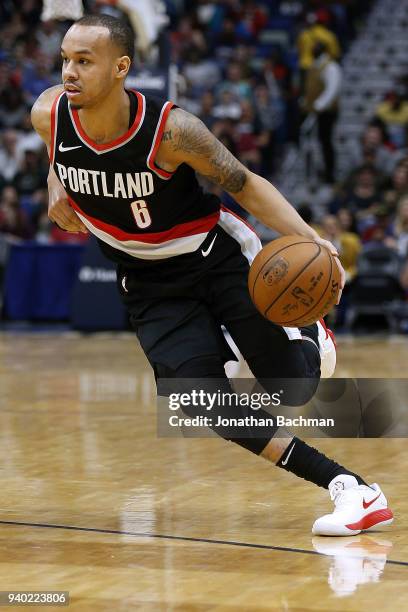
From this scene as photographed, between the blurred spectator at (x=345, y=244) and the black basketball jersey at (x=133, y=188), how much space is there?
9.12 metres

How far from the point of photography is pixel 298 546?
4395 millimetres

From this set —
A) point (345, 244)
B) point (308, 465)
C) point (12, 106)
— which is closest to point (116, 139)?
point (308, 465)

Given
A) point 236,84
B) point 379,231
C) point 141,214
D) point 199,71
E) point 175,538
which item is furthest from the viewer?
point 199,71

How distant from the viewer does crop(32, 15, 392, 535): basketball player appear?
461 centimetres

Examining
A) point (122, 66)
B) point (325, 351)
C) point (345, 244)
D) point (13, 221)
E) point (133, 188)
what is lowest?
point (13, 221)

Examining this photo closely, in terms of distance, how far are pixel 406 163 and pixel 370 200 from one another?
70cm

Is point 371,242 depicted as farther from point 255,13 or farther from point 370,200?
point 255,13

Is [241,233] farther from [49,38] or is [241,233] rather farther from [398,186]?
[49,38]

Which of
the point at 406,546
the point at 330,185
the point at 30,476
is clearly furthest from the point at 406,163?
the point at 406,546

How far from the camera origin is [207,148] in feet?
15.1

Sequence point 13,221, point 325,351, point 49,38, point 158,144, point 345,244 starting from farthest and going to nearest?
point 49,38
point 13,221
point 345,244
point 325,351
point 158,144

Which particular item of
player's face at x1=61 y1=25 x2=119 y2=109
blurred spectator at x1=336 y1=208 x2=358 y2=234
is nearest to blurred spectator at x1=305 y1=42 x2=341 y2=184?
blurred spectator at x1=336 y1=208 x2=358 y2=234

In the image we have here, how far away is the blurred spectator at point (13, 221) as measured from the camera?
1559 cm

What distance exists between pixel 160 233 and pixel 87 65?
0.69 metres
